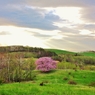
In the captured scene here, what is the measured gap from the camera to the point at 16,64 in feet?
198

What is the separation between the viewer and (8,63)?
60.0 m

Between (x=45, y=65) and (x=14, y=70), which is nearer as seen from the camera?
(x=14, y=70)

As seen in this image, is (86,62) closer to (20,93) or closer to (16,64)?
(16,64)

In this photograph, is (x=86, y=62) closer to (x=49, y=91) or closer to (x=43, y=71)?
(x=43, y=71)

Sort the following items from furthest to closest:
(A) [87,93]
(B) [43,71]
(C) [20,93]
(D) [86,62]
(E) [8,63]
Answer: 1. (D) [86,62]
2. (B) [43,71]
3. (E) [8,63]
4. (A) [87,93]
5. (C) [20,93]

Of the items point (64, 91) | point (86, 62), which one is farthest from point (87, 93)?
point (86, 62)

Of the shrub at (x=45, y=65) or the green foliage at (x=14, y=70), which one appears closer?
the green foliage at (x=14, y=70)

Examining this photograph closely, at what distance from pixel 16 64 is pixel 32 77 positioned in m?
4.96

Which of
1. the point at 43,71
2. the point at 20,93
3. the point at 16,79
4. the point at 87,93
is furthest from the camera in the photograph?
the point at 43,71

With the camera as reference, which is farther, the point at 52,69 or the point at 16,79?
the point at 52,69

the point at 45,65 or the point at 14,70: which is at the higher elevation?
the point at 45,65

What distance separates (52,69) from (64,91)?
44975mm

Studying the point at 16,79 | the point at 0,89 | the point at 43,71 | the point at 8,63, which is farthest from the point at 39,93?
the point at 43,71

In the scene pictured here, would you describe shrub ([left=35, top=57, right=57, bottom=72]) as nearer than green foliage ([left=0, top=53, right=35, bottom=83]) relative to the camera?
No
